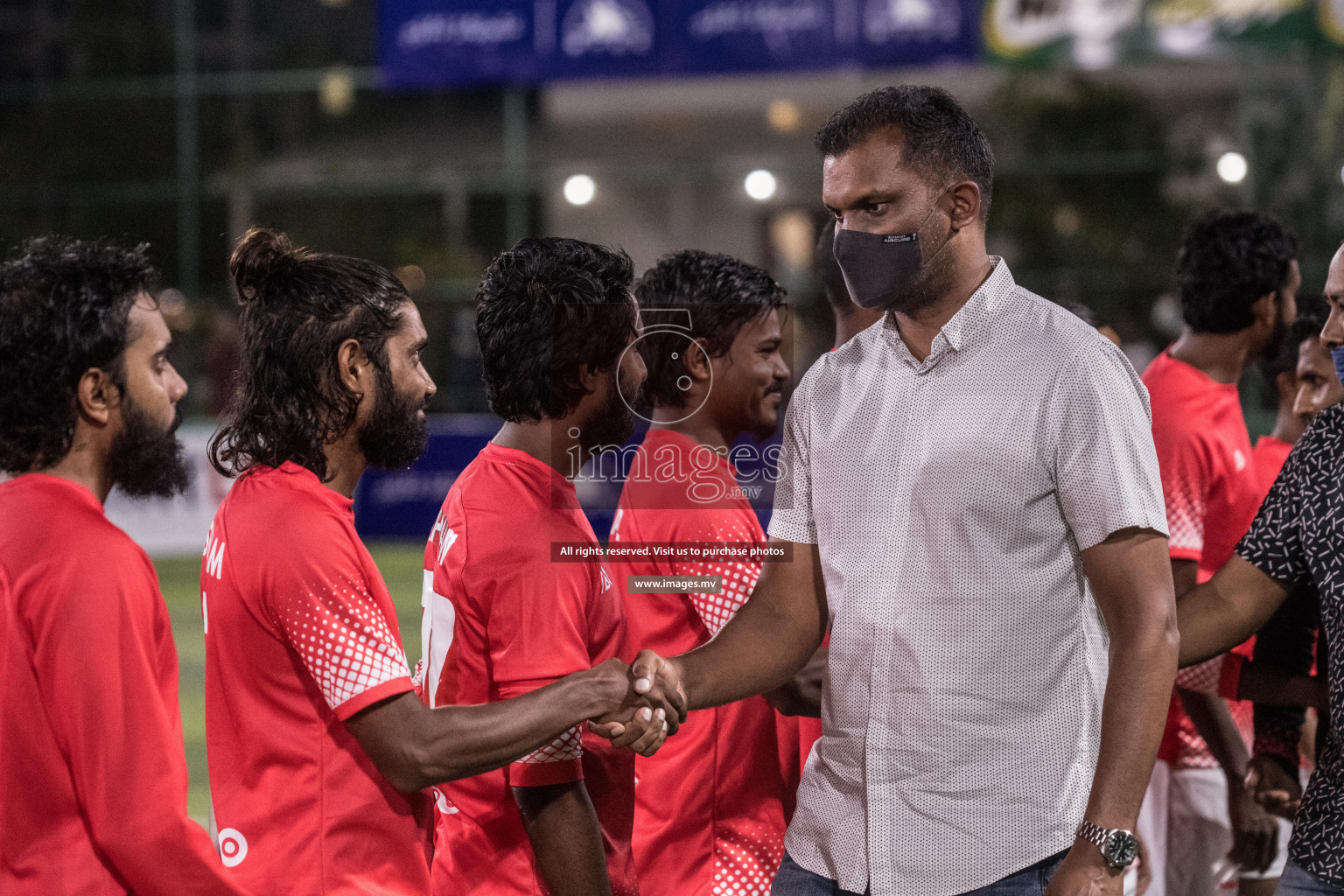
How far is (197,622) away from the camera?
37.0ft

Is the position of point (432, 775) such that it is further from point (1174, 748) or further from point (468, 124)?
point (468, 124)

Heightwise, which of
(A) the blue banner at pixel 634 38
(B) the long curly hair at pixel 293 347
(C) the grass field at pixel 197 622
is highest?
(A) the blue banner at pixel 634 38

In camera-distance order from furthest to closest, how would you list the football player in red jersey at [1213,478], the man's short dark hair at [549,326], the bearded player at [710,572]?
the football player in red jersey at [1213,478] < the bearded player at [710,572] < the man's short dark hair at [549,326]

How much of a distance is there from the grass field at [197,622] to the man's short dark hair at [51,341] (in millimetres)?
3678

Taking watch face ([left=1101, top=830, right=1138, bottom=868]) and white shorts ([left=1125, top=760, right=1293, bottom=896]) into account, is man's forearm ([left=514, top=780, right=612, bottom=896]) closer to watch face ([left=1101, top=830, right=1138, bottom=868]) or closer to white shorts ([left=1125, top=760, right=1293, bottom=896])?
watch face ([left=1101, top=830, right=1138, bottom=868])

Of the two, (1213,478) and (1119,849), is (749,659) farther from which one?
(1213,478)

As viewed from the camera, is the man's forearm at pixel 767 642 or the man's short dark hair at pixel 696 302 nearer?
the man's forearm at pixel 767 642

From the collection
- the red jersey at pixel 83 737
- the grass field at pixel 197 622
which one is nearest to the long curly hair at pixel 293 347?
the red jersey at pixel 83 737

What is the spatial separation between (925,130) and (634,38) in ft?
48.5

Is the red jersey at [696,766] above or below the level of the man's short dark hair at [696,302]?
below

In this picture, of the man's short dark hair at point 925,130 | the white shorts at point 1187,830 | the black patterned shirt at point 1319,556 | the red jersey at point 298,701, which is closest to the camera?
the red jersey at point 298,701

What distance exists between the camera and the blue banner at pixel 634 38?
1658cm

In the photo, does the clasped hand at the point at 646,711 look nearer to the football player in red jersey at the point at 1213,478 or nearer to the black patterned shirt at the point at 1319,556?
the black patterned shirt at the point at 1319,556

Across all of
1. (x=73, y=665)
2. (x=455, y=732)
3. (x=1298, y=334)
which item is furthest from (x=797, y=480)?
(x=1298, y=334)
